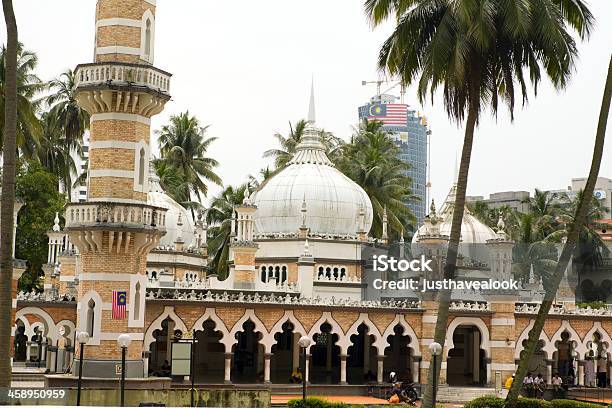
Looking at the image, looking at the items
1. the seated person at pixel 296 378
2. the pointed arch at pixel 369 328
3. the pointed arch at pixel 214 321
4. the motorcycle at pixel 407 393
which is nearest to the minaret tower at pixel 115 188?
the pointed arch at pixel 214 321

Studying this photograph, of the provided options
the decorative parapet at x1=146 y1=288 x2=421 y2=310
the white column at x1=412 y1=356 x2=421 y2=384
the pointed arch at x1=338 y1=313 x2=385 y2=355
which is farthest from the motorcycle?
the decorative parapet at x1=146 y1=288 x2=421 y2=310

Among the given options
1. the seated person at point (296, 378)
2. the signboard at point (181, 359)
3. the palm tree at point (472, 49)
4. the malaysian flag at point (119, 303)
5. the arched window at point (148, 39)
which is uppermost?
the arched window at point (148, 39)

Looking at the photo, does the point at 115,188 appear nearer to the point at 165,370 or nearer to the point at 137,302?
the point at 137,302

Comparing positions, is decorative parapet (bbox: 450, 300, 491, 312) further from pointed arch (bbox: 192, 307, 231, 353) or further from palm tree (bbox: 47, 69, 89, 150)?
palm tree (bbox: 47, 69, 89, 150)

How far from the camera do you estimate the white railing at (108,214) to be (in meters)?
33.2

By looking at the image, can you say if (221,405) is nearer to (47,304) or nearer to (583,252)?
(47,304)

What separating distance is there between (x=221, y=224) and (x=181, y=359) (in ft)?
128

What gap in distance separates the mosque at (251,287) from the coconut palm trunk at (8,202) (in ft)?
26.2

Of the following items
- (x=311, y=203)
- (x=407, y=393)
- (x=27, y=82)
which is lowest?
(x=407, y=393)

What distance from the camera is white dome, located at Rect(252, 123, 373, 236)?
5253cm

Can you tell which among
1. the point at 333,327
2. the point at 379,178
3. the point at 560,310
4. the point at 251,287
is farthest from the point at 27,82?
the point at 560,310

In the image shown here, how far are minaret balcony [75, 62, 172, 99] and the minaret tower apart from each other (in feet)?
0.11

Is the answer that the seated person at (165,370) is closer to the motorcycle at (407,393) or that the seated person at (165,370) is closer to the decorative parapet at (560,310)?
the motorcycle at (407,393)

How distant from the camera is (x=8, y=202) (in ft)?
82.7
